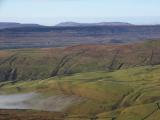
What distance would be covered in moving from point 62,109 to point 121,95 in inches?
1012

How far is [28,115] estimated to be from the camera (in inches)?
5620

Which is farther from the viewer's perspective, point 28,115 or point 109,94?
point 109,94

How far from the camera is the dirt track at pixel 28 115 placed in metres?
139

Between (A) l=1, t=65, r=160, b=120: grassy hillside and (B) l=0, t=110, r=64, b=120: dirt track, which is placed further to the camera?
(A) l=1, t=65, r=160, b=120: grassy hillside

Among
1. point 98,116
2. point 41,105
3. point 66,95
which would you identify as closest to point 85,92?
point 66,95

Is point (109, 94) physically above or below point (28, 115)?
above

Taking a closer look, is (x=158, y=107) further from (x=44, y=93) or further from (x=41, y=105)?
(x=44, y=93)

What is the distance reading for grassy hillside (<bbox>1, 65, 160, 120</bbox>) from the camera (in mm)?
139875

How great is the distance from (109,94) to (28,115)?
39.5 meters

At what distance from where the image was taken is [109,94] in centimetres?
16912

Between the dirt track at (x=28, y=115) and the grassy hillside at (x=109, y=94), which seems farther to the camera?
the grassy hillside at (x=109, y=94)

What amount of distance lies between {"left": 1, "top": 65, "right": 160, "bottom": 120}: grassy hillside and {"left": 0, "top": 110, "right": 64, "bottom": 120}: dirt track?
6.46 meters

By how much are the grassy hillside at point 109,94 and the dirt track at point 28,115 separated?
6.46 metres

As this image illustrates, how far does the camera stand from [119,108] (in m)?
150
